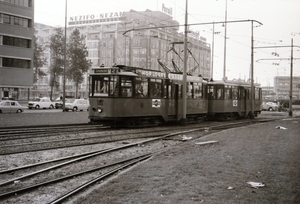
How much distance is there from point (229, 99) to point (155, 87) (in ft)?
35.9

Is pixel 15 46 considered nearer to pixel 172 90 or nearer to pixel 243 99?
pixel 243 99

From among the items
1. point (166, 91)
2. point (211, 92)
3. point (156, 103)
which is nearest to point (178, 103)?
point (166, 91)

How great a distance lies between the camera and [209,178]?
7.72 meters

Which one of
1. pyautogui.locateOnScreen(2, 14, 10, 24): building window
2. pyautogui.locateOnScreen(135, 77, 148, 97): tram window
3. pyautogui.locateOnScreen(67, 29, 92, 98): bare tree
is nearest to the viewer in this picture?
pyautogui.locateOnScreen(135, 77, 148, 97): tram window

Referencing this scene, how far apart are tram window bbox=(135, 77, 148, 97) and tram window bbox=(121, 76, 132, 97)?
0.45 m

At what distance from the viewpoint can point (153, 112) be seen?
68.3 ft

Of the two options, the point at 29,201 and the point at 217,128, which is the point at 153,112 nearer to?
A: the point at 217,128

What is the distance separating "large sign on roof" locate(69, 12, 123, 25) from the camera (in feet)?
380

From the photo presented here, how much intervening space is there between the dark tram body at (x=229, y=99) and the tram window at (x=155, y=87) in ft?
25.5

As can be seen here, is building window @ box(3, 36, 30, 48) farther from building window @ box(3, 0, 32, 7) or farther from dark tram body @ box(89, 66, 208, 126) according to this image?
dark tram body @ box(89, 66, 208, 126)

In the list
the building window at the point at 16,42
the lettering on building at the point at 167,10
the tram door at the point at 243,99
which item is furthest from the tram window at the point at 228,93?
the lettering on building at the point at 167,10

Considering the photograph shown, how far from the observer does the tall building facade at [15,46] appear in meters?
52.7

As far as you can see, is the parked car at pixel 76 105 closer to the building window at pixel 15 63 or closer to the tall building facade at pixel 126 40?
the building window at pixel 15 63

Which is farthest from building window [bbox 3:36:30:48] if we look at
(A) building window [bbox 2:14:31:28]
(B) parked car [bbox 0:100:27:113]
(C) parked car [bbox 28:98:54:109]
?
(B) parked car [bbox 0:100:27:113]
